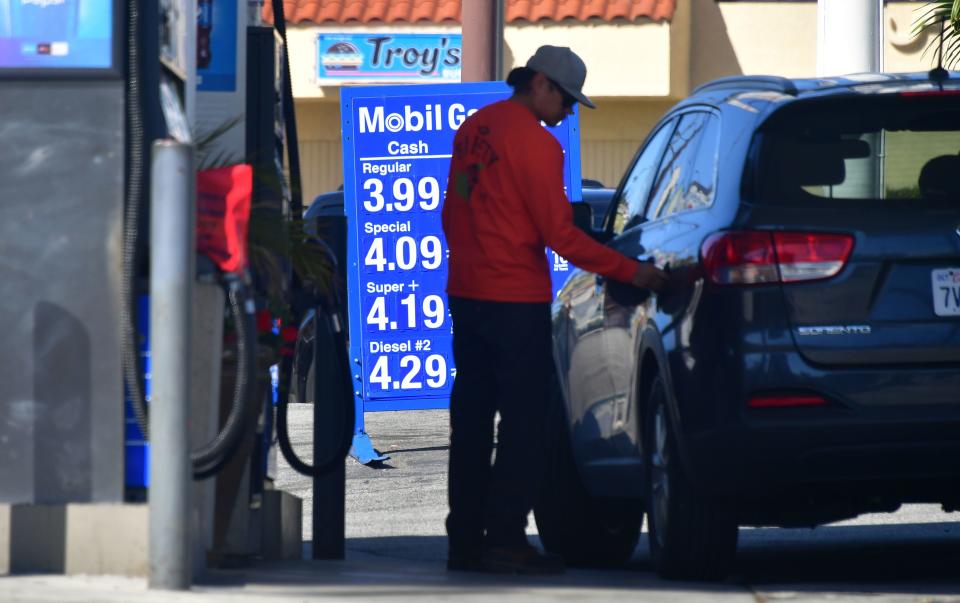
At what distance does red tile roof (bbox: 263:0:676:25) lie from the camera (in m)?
28.6

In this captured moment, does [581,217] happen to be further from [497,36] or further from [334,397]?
[497,36]

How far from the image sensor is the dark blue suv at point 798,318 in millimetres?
6059

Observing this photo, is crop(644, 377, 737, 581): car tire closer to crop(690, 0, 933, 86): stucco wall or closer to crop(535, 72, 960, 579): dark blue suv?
crop(535, 72, 960, 579): dark blue suv

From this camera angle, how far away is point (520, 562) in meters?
6.92

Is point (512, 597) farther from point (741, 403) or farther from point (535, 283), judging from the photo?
point (535, 283)

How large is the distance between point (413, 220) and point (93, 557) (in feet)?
23.5

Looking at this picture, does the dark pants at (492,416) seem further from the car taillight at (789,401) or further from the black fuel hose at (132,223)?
the black fuel hose at (132,223)

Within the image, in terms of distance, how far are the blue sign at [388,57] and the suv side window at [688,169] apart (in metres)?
21.3

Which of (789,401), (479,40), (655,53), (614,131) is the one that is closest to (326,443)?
(789,401)

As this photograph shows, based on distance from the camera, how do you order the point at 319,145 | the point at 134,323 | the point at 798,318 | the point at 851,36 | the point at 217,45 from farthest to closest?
1. the point at 319,145
2. the point at 851,36
3. the point at 217,45
4. the point at 798,318
5. the point at 134,323

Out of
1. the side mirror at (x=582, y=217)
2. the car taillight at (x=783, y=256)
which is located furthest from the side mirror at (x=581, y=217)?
the car taillight at (x=783, y=256)

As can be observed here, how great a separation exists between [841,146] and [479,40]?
7.69m

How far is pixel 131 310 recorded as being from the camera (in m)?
5.61

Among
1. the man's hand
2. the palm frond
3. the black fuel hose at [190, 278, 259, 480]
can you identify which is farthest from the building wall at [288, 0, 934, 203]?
the black fuel hose at [190, 278, 259, 480]
